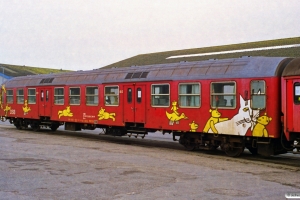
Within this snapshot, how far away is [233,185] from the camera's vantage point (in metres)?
8.97

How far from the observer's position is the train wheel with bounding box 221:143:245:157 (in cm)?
1392

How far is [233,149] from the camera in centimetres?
1415

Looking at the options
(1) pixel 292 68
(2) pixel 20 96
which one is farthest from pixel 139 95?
(2) pixel 20 96

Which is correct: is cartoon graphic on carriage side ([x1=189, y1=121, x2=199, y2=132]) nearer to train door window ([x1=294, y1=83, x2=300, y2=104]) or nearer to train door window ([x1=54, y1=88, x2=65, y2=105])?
train door window ([x1=294, y1=83, x2=300, y2=104])

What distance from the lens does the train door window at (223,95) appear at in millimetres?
13945

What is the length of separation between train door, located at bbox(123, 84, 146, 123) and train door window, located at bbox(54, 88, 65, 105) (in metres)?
5.76

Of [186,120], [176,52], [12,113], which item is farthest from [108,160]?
[176,52]

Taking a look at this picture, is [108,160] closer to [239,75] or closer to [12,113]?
[239,75]

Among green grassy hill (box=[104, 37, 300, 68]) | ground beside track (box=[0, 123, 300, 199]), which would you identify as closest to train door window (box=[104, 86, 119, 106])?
ground beside track (box=[0, 123, 300, 199])

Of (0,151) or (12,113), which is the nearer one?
(0,151)

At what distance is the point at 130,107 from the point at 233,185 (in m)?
9.37

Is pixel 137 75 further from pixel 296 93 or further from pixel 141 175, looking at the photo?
pixel 141 175

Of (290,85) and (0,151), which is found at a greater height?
(290,85)

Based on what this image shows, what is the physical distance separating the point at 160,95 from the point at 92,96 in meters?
4.97
